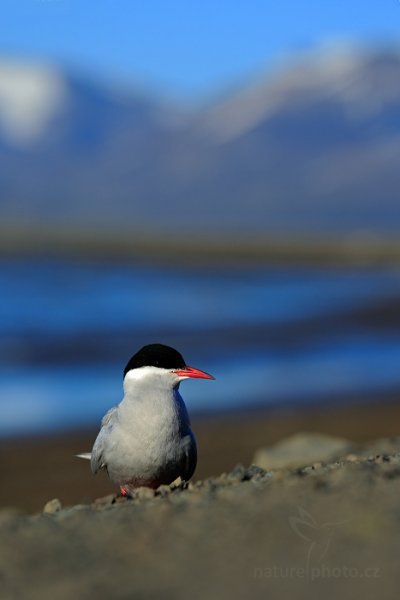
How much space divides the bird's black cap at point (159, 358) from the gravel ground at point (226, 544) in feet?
3.25

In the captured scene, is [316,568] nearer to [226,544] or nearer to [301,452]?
[226,544]

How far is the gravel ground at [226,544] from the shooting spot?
4.23 meters

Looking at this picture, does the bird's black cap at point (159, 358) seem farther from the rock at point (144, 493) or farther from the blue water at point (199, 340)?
the blue water at point (199, 340)

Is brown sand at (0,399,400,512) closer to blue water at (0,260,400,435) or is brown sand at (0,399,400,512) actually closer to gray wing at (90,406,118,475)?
blue water at (0,260,400,435)

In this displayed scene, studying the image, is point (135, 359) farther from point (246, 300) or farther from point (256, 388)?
point (246, 300)

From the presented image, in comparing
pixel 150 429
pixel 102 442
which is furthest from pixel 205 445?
pixel 150 429

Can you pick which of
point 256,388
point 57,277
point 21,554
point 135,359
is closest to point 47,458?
point 256,388

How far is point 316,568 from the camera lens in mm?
4312

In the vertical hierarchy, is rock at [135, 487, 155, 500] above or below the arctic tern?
below

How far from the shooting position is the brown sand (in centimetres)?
1333

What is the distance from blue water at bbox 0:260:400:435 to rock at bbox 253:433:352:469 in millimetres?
7039

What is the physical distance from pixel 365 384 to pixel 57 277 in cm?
3268

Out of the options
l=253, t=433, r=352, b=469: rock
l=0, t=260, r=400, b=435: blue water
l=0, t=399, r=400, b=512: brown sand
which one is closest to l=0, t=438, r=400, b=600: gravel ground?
l=253, t=433, r=352, b=469: rock

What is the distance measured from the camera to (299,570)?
4.32 metres
